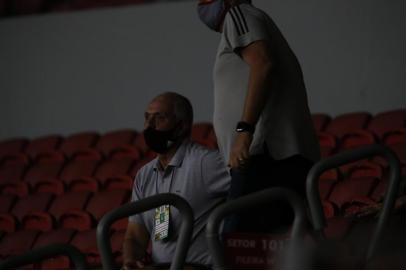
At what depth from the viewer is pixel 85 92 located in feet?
24.3

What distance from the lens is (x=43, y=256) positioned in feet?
8.89

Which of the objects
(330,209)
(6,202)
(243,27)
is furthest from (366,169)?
(6,202)

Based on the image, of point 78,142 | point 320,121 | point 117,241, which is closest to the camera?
point 117,241

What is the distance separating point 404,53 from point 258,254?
3.85 meters

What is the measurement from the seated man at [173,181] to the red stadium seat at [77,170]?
99.8 inches

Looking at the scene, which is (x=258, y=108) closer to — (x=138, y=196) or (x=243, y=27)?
(x=243, y=27)

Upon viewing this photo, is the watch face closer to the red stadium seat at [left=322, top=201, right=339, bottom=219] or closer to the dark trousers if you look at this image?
the dark trousers

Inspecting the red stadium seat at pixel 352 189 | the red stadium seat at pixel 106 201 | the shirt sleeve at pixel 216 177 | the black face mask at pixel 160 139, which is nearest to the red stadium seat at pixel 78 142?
the red stadium seat at pixel 106 201

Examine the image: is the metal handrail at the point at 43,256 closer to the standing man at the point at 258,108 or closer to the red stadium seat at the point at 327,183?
the standing man at the point at 258,108

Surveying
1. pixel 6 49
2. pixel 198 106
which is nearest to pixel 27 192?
pixel 198 106

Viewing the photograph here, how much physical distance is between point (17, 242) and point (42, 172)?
1.22m

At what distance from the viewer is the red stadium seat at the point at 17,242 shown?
5.20 metres

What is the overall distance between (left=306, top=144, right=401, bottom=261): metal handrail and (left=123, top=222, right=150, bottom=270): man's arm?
87 cm

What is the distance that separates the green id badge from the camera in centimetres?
338
